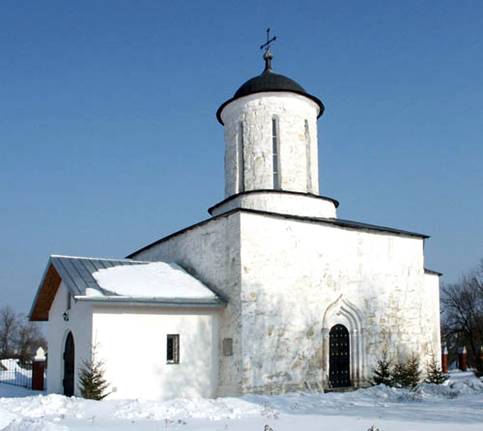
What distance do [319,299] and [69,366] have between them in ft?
22.6

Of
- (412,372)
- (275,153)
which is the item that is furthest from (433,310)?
(275,153)

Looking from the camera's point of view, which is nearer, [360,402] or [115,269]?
[360,402]

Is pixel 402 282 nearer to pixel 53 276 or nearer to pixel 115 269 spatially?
pixel 115 269

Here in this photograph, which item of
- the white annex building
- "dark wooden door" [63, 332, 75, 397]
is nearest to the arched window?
the white annex building

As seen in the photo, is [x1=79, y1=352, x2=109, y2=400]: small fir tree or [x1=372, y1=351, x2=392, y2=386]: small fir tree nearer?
[x1=79, y1=352, x2=109, y2=400]: small fir tree

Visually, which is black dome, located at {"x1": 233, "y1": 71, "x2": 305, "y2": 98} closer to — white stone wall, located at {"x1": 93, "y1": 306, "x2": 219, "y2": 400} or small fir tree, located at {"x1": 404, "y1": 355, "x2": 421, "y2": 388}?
white stone wall, located at {"x1": 93, "y1": 306, "x2": 219, "y2": 400}

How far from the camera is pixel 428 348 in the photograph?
691 inches

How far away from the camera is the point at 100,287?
13945mm

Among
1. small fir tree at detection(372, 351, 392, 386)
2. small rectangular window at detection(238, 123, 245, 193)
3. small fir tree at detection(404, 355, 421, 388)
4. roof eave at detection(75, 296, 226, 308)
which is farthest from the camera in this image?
small rectangular window at detection(238, 123, 245, 193)

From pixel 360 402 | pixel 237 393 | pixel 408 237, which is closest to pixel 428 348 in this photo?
pixel 408 237

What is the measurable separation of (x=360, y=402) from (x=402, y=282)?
18.3ft

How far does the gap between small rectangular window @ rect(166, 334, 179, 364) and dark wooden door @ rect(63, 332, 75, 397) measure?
2.56 metres

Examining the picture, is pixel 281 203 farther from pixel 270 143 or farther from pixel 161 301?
pixel 161 301

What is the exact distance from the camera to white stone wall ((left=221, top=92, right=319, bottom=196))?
17375 mm
